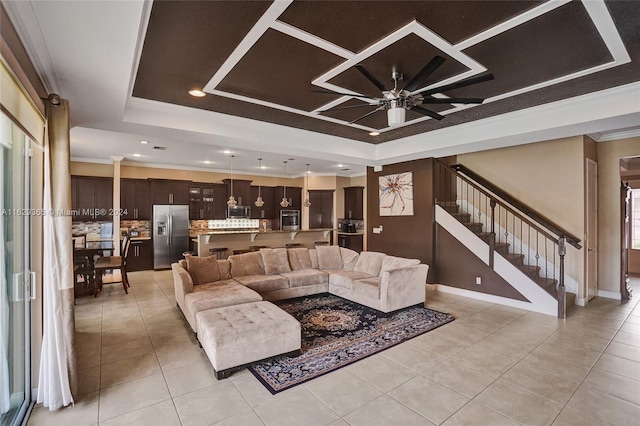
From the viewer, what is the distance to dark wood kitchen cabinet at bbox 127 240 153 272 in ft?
26.4

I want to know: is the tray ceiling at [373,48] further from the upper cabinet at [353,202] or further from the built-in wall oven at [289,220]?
the built-in wall oven at [289,220]

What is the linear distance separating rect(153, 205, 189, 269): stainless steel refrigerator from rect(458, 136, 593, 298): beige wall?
7.71 metres

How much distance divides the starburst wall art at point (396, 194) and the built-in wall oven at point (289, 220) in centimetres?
477

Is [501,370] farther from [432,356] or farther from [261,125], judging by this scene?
[261,125]

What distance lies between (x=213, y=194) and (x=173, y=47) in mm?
7198

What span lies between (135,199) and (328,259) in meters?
5.63

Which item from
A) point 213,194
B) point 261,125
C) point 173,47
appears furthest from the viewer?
point 213,194

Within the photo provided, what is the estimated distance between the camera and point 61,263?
2.44 meters

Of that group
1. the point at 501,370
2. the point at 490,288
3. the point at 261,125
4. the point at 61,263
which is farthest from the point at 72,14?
the point at 490,288

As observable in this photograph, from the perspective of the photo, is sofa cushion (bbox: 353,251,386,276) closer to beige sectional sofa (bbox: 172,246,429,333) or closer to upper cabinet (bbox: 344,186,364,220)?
beige sectional sofa (bbox: 172,246,429,333)

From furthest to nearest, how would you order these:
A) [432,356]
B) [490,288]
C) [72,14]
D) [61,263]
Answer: [490,288]
[432,356]
[61,263]
[72,14]

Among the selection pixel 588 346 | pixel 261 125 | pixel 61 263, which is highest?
pixel 261 125

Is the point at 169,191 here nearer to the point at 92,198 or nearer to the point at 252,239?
the point at 92,198

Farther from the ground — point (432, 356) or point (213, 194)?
point (213, 194)
